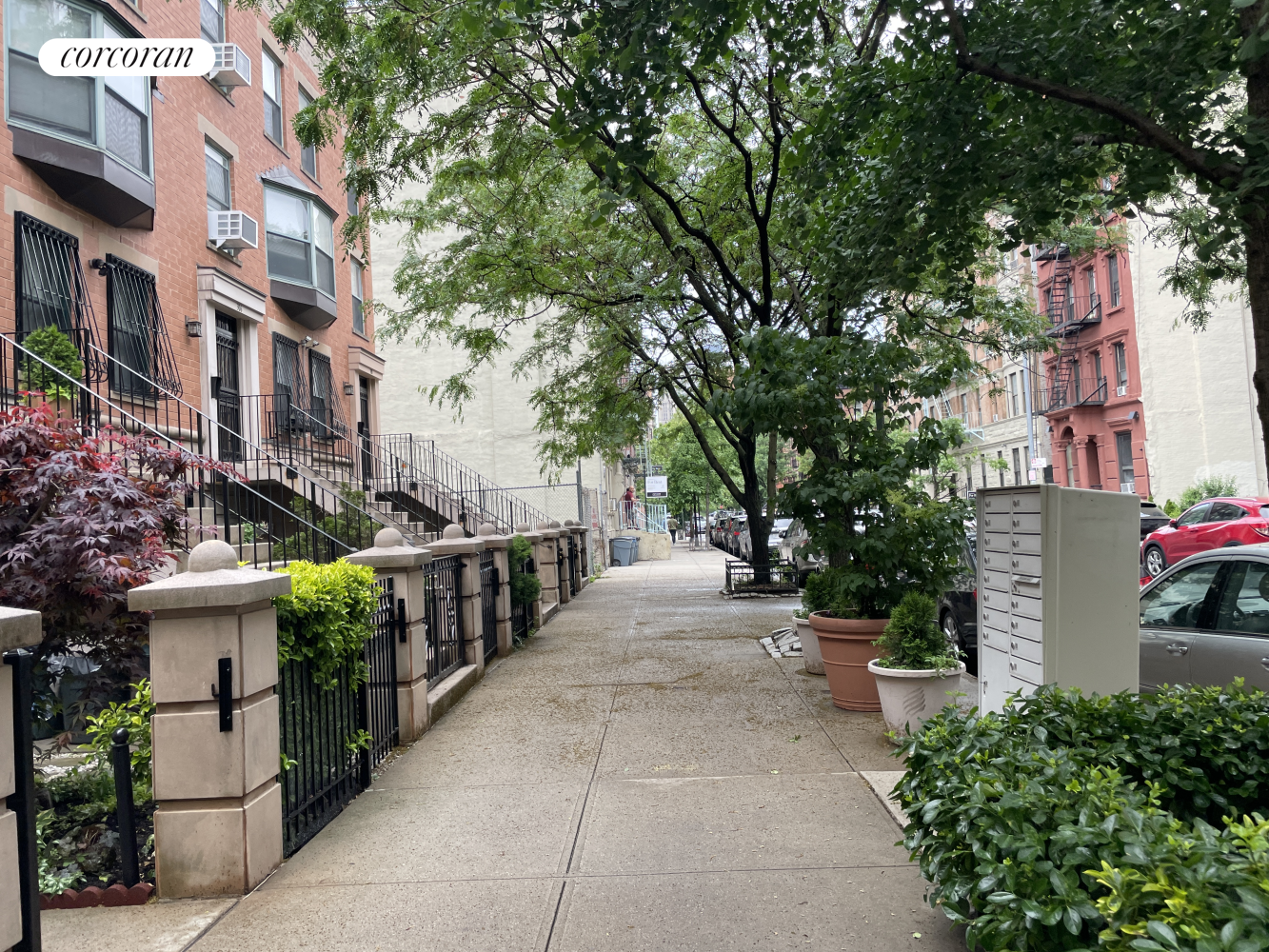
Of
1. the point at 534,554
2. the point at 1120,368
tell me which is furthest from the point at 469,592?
the point at 1120,368

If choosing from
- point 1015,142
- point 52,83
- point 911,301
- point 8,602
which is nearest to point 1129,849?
point 1015,142

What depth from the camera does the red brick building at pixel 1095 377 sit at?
120 ft

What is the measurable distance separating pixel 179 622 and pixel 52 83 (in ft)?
32.5

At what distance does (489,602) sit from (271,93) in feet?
41.5

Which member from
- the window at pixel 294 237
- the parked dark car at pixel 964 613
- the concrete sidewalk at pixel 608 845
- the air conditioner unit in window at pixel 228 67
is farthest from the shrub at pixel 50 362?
the parked dark car at pixel 964 613

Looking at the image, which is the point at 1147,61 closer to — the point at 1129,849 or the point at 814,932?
Result: the point at 1129,849

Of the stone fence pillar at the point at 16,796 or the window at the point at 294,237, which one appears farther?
the window at the point at 294,237

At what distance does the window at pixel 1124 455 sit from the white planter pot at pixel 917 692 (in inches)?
1368

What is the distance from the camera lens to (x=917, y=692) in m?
7.06

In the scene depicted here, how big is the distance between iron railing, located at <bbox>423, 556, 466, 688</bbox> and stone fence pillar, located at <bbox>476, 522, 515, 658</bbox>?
1627 mm

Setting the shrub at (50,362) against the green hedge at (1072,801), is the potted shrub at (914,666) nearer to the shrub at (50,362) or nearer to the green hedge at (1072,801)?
the green hedge at (1072,801)

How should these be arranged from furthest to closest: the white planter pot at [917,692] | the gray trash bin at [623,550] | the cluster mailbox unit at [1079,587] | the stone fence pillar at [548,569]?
1. the gray trash bin at [623,550]
2. the stone fence pillar at [548,569]
3. the white planter pot at [917,692]
4. the cluster mailbox unit at [1079,587]

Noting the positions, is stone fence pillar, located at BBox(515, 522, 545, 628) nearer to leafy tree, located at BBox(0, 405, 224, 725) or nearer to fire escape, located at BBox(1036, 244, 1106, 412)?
leafy tree, located at BBox(0, 405, 224, 725)

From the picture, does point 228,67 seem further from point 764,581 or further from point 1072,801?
point 1072,801
